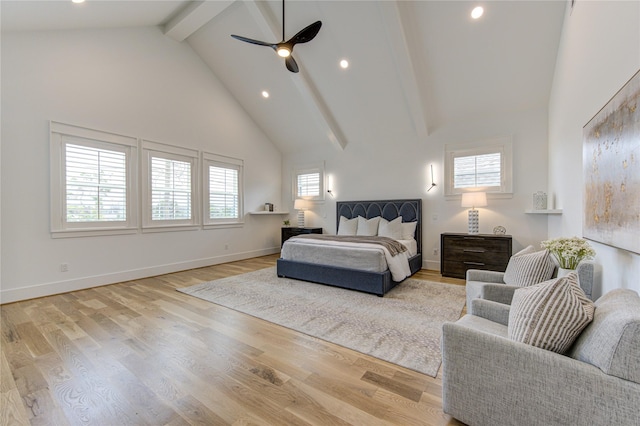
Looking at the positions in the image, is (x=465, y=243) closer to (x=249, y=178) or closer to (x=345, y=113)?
(x=345, y=113)

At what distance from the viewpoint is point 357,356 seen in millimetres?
2137

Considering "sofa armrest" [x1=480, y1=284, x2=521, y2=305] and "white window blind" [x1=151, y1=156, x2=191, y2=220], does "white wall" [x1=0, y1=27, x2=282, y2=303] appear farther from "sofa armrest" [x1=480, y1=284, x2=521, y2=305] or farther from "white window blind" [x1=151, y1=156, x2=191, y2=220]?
"sofa armrest" [x1=480, y1=284, x2=521, y2=305]

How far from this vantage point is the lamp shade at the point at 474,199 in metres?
4.46

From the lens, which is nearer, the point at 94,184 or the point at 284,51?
the point at 284,51

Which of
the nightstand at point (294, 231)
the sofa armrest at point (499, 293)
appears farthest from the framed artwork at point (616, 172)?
the nightstand at point (294, 231)

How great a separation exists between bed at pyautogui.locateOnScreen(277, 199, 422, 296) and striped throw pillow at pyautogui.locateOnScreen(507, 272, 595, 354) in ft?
7.48

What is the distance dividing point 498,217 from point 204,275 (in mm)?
5285

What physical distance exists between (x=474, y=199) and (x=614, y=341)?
3.86 m

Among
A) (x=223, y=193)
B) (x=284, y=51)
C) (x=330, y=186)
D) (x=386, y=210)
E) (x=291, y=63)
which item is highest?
(x=291, y=63)

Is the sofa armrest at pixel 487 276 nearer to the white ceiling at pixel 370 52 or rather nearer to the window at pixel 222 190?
the white ceiling at pixel 370 52

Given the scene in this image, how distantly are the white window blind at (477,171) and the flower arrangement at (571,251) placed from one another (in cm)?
297

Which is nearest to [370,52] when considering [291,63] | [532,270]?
[291,63]

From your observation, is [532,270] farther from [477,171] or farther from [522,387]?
[477,171]

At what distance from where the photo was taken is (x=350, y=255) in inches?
152
